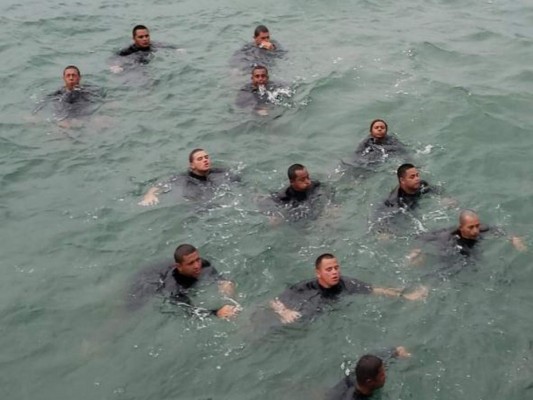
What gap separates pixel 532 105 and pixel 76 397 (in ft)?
42.9

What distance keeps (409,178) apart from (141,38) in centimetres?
1048

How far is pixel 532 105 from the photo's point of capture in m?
16.9

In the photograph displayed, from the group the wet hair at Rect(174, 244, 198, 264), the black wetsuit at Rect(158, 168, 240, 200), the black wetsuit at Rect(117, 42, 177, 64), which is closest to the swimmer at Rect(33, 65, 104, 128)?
the black wetsuit at Rect(117, 42, 177, 64)

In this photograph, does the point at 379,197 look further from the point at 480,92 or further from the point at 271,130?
the point at 480,92

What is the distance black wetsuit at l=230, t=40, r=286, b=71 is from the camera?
19.4 metres

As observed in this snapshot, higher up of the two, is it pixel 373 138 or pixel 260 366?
pixel 373 138

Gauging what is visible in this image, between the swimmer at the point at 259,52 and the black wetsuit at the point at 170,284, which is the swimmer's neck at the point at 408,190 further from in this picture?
the swimmer at the point at 259,52

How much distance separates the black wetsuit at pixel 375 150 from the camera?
1448 cm

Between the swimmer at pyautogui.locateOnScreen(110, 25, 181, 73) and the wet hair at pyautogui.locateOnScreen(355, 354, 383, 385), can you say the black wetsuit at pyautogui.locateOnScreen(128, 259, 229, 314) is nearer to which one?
the wet hair at pyautogui.locateOnScreen(355, 354, 383, 385)

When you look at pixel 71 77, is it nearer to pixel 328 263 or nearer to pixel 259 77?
pixel 259 77

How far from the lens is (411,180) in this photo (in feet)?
40.9

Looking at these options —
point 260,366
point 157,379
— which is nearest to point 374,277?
point 260,366

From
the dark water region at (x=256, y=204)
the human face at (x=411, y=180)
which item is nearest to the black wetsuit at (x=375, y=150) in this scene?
the dark water region at (x=256, y=204)

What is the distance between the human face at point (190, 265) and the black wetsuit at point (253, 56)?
32.0ft
